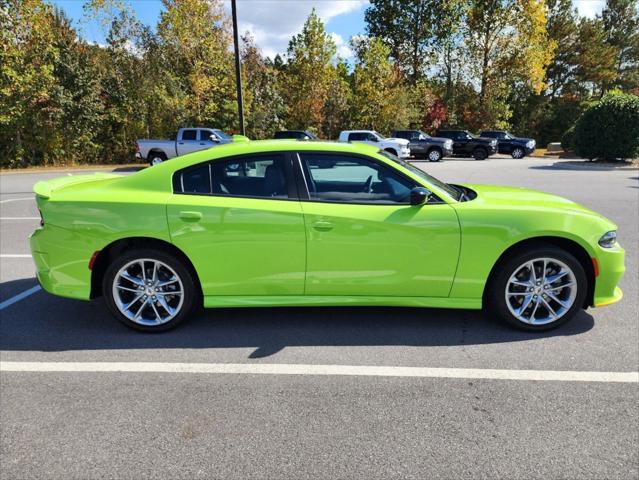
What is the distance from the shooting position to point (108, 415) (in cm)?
271

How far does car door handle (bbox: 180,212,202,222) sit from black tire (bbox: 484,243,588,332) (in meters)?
2.38

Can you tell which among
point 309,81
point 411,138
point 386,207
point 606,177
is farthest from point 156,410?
point 309,81

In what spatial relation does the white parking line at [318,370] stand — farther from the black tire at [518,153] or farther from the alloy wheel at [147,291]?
the black tire at [518,153]

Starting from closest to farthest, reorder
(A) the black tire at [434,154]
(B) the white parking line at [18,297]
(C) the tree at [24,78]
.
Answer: (B) the white parking line at [18,297], (C) the tree at [24,78], (A) the black tire at [434,154]

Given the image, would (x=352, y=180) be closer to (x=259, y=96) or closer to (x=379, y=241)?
(x=379, y=241)

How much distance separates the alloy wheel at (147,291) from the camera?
375 cm

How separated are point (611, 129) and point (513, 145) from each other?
335 inches

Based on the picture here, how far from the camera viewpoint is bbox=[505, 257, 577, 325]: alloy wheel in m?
3.66

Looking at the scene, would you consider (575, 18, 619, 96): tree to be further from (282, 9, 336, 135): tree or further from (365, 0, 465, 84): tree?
(282, 9, 336, 135): tree

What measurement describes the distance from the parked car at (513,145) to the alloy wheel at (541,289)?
27982mm

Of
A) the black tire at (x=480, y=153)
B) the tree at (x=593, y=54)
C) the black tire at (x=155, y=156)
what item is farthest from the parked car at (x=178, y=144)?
the tree at (x=593, y=54)

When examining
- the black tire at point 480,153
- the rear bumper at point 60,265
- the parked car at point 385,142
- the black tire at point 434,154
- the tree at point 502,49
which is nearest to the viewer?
the rear bumper at point 60,265

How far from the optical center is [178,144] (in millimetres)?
22484

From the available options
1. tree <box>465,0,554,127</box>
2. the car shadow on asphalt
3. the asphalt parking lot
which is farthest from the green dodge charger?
tree <box>465,0,554,127</box>
